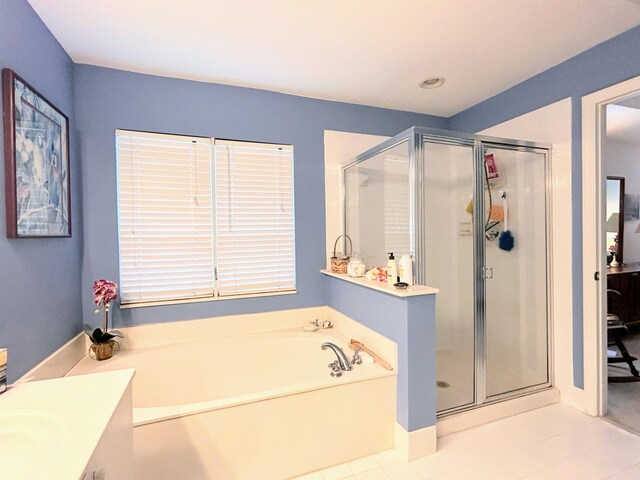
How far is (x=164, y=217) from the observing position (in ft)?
7.27

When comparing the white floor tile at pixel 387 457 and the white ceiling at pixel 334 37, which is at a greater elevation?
the white ceiling at pixel 334 37

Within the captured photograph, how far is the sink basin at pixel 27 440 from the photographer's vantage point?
0.70 meters

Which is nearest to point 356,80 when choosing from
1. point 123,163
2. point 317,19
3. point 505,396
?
point 317,19

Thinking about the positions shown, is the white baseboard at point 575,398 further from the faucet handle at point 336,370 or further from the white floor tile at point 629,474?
the faucet handle at point 336,370

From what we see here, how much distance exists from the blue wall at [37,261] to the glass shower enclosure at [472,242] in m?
2.01

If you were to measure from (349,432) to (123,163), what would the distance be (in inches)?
90.5

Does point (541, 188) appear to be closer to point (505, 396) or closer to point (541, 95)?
point (541, 95)

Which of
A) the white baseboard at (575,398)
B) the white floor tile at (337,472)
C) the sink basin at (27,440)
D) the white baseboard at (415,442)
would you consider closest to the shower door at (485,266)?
the white baseboard at (575,398)

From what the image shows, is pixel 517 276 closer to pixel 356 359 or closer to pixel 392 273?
pixel 392 273

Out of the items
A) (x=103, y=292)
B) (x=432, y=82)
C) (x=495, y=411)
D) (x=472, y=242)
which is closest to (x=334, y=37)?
(x=432, y=82)

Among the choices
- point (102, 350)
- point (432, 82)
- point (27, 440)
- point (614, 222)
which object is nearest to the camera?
point (27, 440)

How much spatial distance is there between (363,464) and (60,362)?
1793 mm

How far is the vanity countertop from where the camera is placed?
656 mm

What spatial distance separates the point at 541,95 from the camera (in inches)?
87.9
